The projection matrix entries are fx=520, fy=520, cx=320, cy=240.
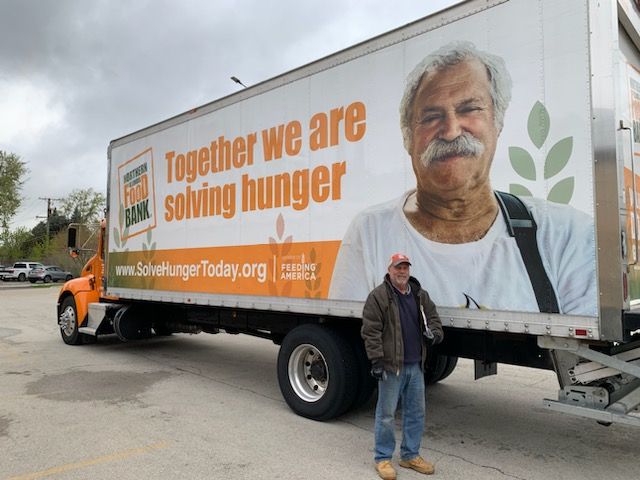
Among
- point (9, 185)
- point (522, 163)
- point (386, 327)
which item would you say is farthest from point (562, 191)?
point (9, 185)

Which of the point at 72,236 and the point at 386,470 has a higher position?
the point at 72,236

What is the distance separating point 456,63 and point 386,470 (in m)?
3.39

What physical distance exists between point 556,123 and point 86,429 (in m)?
5.10

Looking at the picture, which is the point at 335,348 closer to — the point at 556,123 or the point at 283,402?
the point at 283,402

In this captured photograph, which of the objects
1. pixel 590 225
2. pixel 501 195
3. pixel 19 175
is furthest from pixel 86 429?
pixel 19 175

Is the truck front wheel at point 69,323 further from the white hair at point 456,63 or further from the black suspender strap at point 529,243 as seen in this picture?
the black suspender strap at point 529,243

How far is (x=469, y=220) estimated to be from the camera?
14.2ft

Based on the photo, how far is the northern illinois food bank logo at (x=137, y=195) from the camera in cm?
820

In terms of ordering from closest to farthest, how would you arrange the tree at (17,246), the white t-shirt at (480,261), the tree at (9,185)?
1. the white t-shirt at (480,261)
2. the tree at (9,185)
3. the tree at (17,246)

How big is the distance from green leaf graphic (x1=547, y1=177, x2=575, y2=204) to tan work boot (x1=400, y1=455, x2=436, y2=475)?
7.50ft

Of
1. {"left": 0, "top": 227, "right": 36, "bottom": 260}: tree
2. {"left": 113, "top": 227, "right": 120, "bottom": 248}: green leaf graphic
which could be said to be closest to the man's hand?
{"left": 113, "top": 227, "right": 120, "bottom": 248}: green leaf graphic

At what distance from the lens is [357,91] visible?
5.28 m

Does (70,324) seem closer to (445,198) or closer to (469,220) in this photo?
(445,198)

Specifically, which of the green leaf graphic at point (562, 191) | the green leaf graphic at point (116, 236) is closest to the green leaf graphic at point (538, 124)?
the green leaf graphic at point (562, 191)
